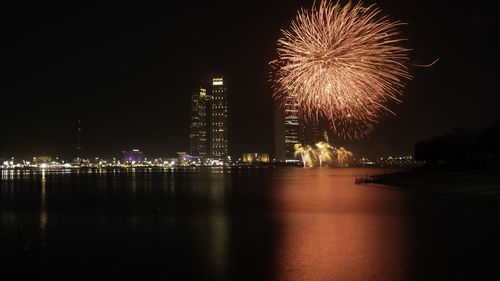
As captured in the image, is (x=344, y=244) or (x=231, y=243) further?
(x=231, y=243)

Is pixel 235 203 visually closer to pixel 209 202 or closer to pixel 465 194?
pixel 209 202

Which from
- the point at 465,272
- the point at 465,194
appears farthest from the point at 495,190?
the point at 465,272

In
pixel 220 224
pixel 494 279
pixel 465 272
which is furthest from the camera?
pixel 220 224

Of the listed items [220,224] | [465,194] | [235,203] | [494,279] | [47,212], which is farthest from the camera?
[465,194]

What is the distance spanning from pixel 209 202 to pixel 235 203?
5.64ft

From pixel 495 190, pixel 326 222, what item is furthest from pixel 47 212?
pixel 495 190

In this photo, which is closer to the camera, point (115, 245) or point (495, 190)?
point (115, 245)

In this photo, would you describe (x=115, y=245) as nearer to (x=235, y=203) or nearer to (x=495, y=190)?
(x=235, y=203)

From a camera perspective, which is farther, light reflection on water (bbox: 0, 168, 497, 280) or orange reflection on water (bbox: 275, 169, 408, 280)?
light reflection on water (bbox: 0, 168, 497, 280)

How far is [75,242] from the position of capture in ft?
41.4

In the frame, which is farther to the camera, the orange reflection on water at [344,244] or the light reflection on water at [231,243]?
the light reflection on water at [231,243]

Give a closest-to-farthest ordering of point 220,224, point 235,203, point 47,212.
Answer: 1. point 220,224
2. point 47,212
3. point 235,203

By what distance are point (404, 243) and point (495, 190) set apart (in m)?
19.7

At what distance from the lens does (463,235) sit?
506 inches
